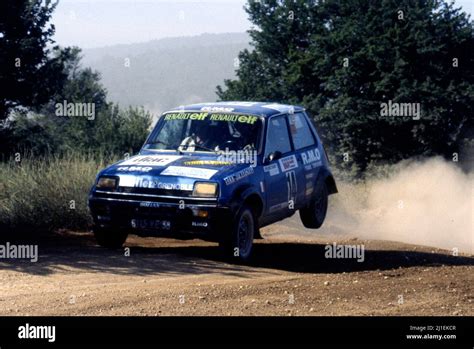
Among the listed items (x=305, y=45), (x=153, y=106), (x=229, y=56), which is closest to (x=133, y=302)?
(x=305, y=45)

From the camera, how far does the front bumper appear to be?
10.6 metres

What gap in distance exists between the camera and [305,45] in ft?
124

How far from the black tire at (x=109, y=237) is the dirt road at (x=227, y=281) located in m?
0.19

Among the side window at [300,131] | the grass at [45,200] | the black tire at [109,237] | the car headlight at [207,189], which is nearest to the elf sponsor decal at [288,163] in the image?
the side window at [300,131]

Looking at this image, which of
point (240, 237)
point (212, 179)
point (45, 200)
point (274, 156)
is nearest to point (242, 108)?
point (274, 156)

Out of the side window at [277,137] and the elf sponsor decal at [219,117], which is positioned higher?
the elf sponsor decal at [219,117]

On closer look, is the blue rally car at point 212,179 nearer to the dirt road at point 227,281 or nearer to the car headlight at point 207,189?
the car headlight at point 207,189

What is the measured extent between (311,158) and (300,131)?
0.46 m

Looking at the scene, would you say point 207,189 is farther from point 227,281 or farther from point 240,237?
point 227,281

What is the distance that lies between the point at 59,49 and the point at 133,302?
15.1m

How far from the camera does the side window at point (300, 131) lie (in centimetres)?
1298

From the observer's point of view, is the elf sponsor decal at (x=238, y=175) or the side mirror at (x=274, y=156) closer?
the elf sponsor decal at (x=238, y=175)

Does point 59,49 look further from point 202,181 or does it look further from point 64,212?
point 202,181

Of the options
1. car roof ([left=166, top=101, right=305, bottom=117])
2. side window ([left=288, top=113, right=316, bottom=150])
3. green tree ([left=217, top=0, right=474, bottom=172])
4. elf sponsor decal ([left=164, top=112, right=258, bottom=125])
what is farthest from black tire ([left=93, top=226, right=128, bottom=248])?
green tree ([left=217, top=0, right=474, bottom=172])
